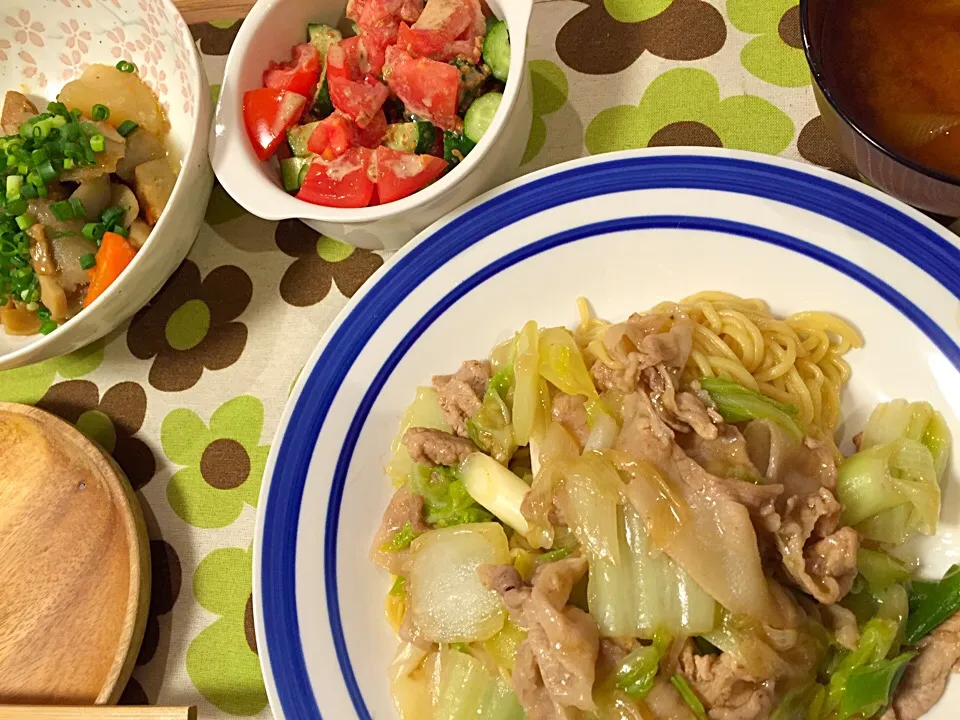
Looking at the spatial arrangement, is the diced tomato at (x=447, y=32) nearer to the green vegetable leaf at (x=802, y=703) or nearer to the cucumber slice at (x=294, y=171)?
the cucumber slice at (x=294, y=171)

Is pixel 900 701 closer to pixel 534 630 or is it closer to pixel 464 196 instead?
pixel 534 630

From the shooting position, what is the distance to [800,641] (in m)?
1.88

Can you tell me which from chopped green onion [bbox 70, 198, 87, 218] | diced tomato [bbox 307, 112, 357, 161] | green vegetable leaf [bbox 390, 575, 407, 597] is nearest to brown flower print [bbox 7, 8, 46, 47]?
chopped green onion [bbox 70, 198, 87, 218]

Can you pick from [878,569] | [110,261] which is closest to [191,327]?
[110,261]

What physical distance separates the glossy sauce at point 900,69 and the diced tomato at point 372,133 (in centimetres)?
130

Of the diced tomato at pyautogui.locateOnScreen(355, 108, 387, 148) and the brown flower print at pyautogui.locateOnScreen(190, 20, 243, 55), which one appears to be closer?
the diced tomato at pyautogui.locateOnScreen(355, 108, 387, 148)

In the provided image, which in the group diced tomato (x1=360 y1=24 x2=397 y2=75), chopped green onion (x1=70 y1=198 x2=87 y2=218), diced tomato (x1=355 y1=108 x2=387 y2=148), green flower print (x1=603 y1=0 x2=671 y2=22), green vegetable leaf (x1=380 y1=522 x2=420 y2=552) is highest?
green flower print (x1=603 y1=0 x2=671 y2=22)

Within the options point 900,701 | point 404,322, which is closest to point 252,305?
point 404,322

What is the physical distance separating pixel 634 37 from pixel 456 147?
85cm

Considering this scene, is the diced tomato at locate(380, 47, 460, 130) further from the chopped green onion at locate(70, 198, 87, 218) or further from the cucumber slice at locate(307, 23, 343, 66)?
the chopped green onion at locate(70, 198, 87, 218)

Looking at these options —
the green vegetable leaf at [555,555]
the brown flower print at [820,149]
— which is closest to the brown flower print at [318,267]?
the green vegetable leaf at [555,555]

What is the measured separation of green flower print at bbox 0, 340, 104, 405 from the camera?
2.85 meters

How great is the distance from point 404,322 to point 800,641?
1.40 meters

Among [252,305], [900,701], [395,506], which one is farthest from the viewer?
[252,305]
